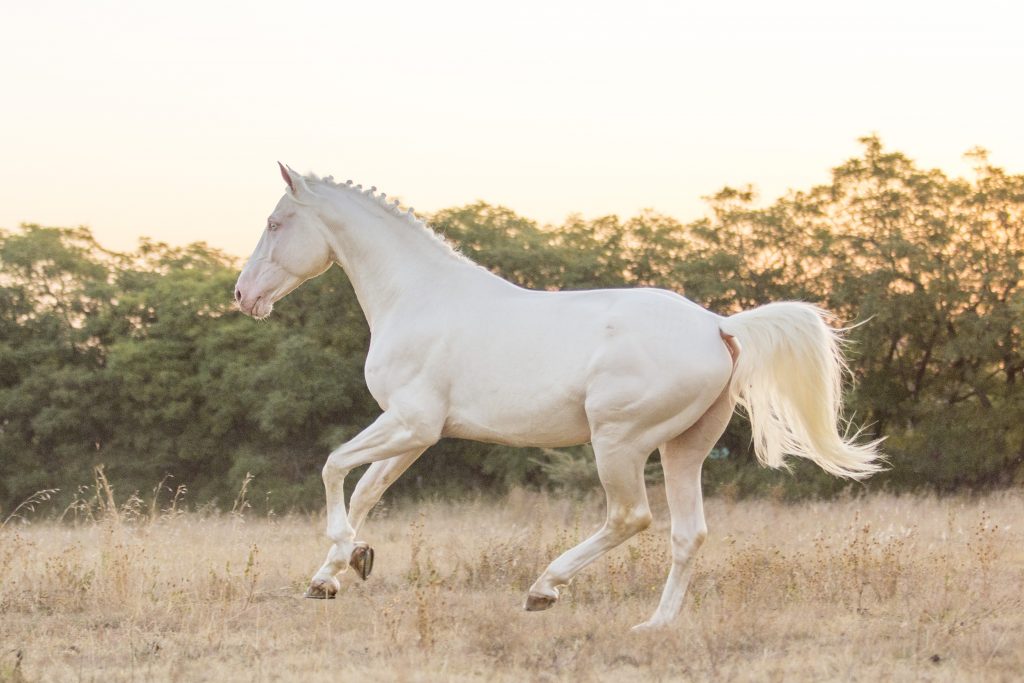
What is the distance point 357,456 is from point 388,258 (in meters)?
1.39

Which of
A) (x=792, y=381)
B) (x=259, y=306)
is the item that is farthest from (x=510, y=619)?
(x=259, y=306)

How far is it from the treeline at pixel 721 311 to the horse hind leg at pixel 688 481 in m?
12.8

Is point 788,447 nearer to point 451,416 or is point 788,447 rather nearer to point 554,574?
point 554,574

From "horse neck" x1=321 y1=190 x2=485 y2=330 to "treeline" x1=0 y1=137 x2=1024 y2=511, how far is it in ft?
40.5

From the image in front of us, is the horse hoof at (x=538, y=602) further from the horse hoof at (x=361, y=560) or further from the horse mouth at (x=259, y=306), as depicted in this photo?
the horse mouth at (x=259, y=306)

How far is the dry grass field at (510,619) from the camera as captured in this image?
203 inches

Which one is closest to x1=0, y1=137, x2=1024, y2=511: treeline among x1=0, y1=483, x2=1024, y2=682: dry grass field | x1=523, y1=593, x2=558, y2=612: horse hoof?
x1=0, y1=483, x2=1024, y2=682: dry grass field

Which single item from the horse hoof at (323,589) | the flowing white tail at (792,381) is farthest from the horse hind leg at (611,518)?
the horse hoof at (323,589)

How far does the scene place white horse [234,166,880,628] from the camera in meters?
6.29

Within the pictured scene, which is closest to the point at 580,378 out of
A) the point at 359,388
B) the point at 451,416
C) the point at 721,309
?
the point at 451,416

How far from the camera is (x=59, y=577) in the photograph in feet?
23.7

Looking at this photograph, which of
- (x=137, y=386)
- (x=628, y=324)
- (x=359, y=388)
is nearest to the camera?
(x=628, y=324)

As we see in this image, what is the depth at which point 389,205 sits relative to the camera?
25.1ft

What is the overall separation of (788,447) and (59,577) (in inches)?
183
